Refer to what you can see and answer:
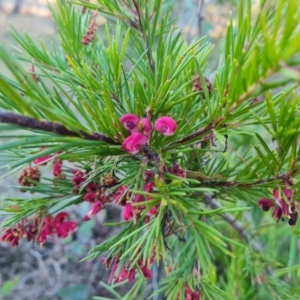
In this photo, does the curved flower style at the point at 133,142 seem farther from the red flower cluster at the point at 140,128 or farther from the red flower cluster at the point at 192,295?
the red flower cluster at the point at 192,295

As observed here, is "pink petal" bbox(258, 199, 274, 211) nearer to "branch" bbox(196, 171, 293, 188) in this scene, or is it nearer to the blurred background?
"branch" bbox(196, 171, 293, 188)

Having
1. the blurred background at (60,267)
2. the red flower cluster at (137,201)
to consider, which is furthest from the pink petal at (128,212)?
the blurred background at (60,267)

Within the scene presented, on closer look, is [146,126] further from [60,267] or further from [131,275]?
[60,267]

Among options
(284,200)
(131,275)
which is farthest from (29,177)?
(284,200)

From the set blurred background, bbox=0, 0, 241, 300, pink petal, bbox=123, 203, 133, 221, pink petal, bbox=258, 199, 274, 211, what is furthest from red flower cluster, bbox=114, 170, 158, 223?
blurred background, bbox=0, 0, 241, 300

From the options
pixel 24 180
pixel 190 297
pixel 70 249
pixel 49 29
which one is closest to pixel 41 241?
pixel 24 180

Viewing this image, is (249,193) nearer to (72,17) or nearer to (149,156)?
(149,156)
